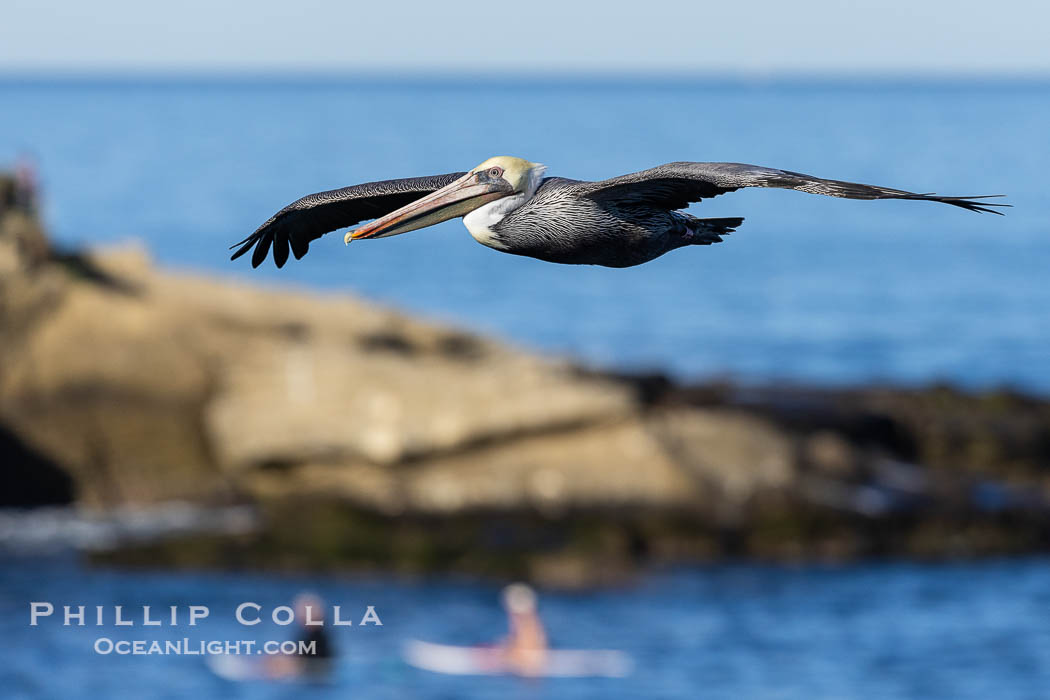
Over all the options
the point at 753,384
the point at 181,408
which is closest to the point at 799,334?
the point at 753,384

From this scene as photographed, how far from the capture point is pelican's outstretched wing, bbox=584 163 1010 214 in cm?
811

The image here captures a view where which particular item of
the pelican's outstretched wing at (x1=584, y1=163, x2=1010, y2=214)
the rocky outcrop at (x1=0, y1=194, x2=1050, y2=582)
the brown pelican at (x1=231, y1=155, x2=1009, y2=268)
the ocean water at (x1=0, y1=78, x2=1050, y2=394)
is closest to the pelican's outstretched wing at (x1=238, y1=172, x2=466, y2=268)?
the brown pelican at (x1=231, y1=155, x2=1009, y2=268)

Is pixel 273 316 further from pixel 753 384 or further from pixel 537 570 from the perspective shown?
pixel 753 384

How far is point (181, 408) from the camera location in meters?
37.8

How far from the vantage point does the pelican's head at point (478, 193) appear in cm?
857

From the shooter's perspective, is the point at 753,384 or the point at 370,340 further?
the point at 753,384

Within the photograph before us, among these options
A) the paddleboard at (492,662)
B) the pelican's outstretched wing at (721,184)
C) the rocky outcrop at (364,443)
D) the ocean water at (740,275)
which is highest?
the ocean water at (740,275)

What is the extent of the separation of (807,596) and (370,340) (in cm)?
1263

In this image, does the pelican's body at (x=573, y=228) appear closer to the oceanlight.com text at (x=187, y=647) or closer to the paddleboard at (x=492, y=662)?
the paddleboard at (x=492, y=662)

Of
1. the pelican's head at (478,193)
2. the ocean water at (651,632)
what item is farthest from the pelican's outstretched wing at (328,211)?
the ocean water at (651,632)

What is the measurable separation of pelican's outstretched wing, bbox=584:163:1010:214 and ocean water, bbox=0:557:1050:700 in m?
28.8

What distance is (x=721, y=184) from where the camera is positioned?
8.40 meters

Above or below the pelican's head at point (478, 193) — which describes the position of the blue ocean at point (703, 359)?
above

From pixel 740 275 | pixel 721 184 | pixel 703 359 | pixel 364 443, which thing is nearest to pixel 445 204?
pixel 721 184
